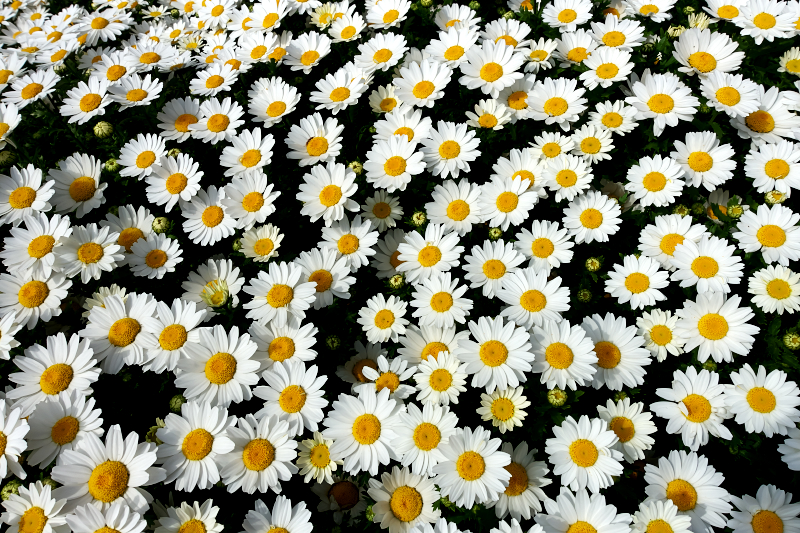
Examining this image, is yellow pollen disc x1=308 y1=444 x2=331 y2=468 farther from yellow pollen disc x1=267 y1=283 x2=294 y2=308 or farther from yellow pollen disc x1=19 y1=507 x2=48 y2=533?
yellow pollen disc x1=19 y1=507 x2=48 y2=533

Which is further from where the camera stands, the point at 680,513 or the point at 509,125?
the point at 509,125

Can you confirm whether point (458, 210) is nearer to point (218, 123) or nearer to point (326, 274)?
point (326, 274)

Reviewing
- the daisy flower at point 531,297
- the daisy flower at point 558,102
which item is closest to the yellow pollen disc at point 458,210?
the daisy flower at point 531,297

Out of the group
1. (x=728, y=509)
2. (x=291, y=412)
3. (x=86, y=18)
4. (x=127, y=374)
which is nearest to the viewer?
(x=728, y=509)

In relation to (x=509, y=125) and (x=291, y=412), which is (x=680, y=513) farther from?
(x=509, y=125)

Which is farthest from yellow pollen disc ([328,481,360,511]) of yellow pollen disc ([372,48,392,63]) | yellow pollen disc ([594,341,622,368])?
yellow pollen disc ([372,48,392,63])

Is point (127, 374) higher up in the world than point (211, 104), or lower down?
lower down

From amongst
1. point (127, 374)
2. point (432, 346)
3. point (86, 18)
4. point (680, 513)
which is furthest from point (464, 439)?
point (86, 18)
